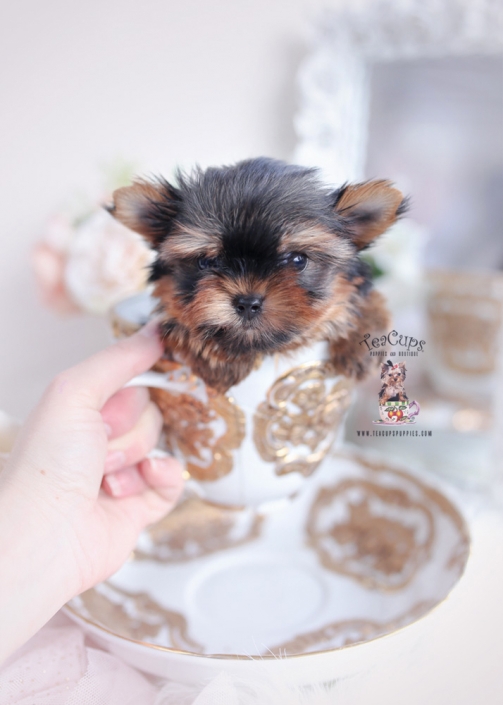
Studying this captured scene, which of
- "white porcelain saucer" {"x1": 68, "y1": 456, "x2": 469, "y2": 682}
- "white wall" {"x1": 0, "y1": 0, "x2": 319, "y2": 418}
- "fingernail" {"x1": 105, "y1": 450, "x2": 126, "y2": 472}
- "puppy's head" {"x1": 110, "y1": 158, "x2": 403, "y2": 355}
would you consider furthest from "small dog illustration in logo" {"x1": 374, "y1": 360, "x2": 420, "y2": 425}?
"white wall" {"x1": 0, "y1": 0, "x2": 319, "y2": 418}

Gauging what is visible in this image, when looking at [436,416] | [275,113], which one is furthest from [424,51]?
[436,416]

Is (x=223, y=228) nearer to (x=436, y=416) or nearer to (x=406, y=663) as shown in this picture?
(x=406, y=663)

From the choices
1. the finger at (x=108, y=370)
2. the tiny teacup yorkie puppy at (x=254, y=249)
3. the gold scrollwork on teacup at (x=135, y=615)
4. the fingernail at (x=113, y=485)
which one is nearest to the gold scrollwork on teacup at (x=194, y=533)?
the gold scrollwork on teacup at (x=135, y=615)

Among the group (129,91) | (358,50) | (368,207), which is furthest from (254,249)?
(129,91)

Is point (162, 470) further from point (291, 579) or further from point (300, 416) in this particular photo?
point (291, 579)

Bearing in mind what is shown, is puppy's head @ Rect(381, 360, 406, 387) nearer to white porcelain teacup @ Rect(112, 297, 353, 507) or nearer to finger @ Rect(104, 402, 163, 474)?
white porcelain teacup @ Rect(112, 297, 353, 507)

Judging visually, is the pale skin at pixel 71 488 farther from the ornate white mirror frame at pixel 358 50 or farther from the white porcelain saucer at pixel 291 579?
the ornate white mirror frame at pixel 358 50

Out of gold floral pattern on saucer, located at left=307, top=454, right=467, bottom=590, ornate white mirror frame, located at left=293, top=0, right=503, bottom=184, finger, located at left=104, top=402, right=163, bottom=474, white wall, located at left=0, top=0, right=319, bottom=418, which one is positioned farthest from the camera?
white wall, located at left=0, top=0, right=319, bottom=418
